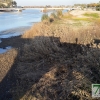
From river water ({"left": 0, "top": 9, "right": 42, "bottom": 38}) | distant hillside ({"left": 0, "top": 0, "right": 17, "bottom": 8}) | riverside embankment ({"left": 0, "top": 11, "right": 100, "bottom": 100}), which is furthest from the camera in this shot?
distant hillside ({"left": 0, "top": 0, "right": 17, "bottom": 8})

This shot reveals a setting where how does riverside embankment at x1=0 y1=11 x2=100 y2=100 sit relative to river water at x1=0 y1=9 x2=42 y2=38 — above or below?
above

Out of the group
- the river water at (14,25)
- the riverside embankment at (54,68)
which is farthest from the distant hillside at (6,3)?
the riverside embankment at (54,68)

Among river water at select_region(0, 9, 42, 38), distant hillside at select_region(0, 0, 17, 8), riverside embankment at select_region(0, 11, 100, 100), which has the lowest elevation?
distant hillside at select_region(0, 0, 17, 8)

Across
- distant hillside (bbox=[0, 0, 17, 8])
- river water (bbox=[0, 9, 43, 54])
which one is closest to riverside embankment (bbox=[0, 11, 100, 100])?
river water (bbox=[0, 9, 43, 54])

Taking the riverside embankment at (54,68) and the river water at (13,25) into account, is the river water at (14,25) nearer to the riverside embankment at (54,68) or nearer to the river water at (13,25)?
the river water at (13,25)

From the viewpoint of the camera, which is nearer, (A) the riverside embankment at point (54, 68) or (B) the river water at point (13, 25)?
(A) the riverside embankment at point (54, 68)

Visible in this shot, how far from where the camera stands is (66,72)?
359 inches

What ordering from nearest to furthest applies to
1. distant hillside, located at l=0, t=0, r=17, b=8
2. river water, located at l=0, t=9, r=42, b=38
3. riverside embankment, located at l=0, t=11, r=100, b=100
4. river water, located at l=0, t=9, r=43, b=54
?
1. riverside embankment, located at l=0, t=11, r=100, b=100
2. river water, located at l=0, t=9, r=43, b=54
3. river water, located at l=0, t=9, r=42, b=38
4. distant hillside, located at l=0, t=0, r=17, b=8

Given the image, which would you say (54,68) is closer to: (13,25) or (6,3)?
(13,25)

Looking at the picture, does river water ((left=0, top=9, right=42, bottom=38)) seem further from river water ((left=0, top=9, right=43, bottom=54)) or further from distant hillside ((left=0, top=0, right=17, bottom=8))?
distant hillside ((left=0, top=0, right=17, bottom=8))

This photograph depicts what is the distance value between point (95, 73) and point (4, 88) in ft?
10.8

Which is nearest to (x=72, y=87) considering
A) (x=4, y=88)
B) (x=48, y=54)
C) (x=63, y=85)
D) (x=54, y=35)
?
(x=63, y=85)

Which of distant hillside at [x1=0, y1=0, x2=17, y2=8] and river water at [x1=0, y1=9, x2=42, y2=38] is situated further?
distant hillside at [x1=0, y1=0, x2=17, y2=8]

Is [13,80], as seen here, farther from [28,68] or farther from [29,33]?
[29,33]
